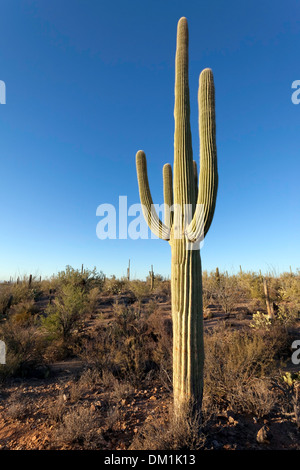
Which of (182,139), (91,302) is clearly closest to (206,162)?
(182,139)

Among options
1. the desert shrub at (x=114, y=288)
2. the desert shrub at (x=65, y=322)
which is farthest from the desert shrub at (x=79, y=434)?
the desert shrub at (x=114, y=288)

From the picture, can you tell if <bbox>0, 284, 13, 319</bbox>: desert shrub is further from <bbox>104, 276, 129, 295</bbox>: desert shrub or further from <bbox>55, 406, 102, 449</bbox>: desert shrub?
<bbox>55, 406, 102, 449</bbox>: desert shrub

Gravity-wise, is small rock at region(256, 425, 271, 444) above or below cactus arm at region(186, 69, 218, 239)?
below

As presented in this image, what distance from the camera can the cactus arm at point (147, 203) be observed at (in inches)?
169

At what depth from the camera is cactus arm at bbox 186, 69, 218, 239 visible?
3670 mm

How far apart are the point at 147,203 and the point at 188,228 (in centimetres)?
136

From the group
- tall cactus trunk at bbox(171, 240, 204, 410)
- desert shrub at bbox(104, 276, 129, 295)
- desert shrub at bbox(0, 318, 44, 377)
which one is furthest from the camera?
desert shrub at bbox(104, 276, 129, 295)

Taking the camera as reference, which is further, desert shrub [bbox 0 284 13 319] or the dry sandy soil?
desert shrub [bbox 0 284 13 319]

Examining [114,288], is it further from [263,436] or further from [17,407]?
[263,436]

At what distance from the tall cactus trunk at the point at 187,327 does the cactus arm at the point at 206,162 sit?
1.44ft

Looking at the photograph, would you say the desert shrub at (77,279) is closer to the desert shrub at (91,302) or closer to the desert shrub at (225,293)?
the desert shrub at (91,302)

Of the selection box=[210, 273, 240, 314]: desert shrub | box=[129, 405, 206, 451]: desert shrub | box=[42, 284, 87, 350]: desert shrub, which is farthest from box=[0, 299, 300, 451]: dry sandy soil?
box=[210, 273, 240, 314]: desert shrub

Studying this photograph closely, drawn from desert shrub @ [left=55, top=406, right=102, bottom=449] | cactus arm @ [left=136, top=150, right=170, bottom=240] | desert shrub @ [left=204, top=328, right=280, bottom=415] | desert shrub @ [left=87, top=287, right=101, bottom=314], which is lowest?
desert shrub @ [left=55, top=406, right=102, bottom=449]
